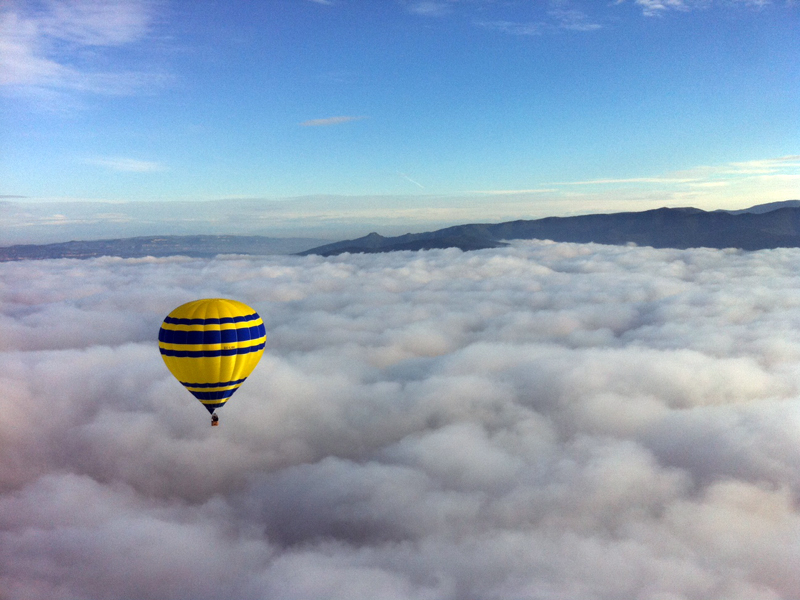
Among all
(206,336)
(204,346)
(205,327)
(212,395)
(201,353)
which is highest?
(205,327)

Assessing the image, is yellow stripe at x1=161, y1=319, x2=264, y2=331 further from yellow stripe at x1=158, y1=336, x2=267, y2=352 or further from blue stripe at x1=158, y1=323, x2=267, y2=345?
yellow stripe at x1=158, y1=336, x2=267, y2=352

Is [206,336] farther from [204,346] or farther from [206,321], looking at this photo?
[206,321]

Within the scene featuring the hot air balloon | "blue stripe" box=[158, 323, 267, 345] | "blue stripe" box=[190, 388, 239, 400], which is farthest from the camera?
"blue stripe" box=[190, 388, 239, 400]

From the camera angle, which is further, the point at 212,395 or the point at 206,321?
the point at 212,395

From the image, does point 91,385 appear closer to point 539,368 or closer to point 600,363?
point 539,368

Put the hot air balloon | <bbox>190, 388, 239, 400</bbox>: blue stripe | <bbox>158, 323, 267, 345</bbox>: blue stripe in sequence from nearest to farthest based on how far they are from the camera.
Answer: <bbox>158, 323, 267, 345</bbox>: blue stripe, the hot air balloon, <bbox>190, 388, 239, 400</bbox>: blue stripe

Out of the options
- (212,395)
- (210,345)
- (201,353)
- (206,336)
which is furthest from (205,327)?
(212,395)

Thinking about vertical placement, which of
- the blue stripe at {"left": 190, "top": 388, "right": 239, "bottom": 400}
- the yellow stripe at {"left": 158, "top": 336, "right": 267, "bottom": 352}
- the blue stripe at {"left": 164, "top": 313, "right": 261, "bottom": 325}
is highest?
the blue stripe at {"left": 164, "top": 313, "right": 261, "bottom": 325}

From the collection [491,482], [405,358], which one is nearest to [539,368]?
[405,358]

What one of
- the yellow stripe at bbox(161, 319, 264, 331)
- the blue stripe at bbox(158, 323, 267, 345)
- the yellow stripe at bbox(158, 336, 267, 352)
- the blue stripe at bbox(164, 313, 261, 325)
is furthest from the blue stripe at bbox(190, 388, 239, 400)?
the blue stripe at bbox(164, 313, 261, 325)
